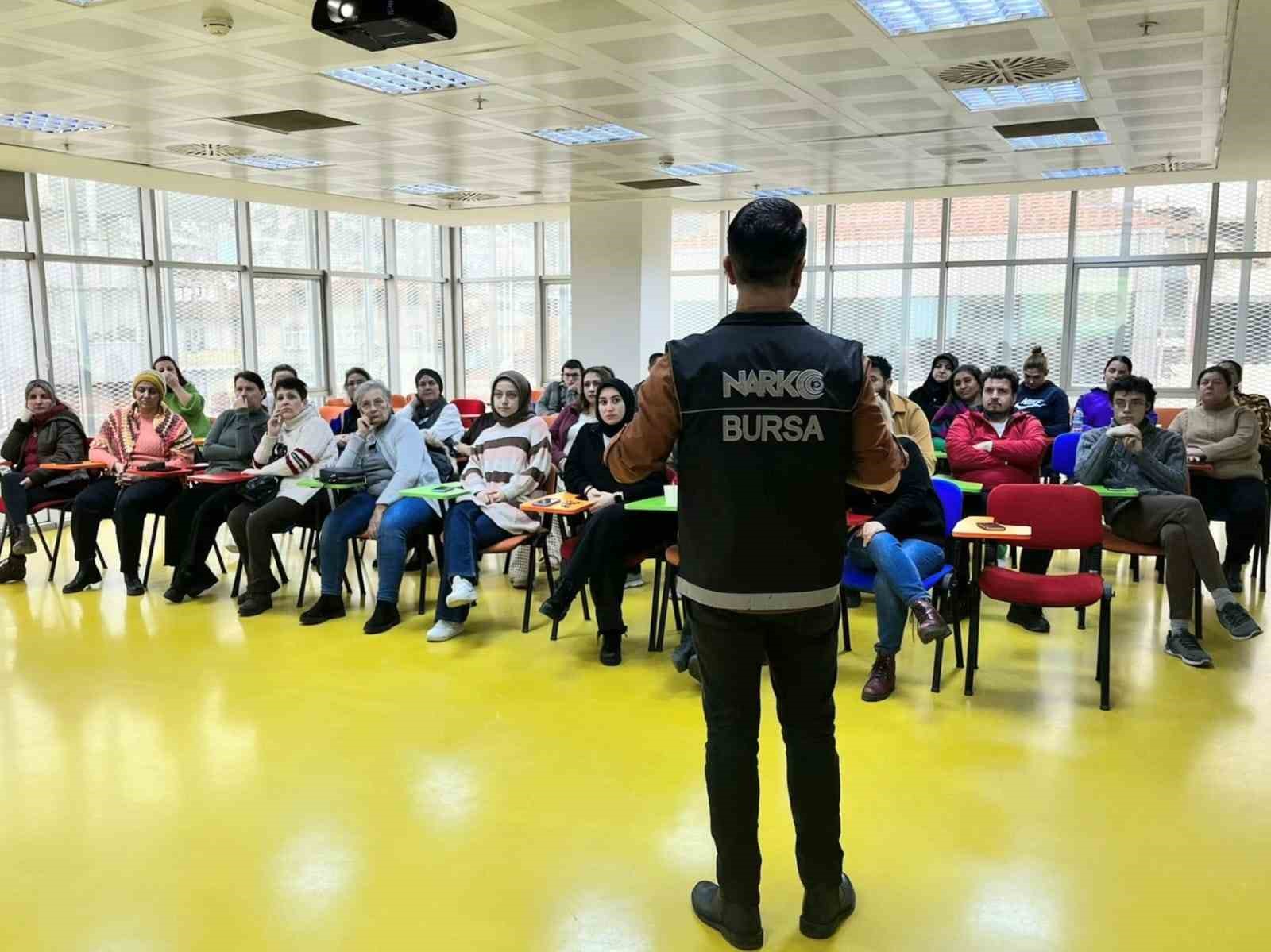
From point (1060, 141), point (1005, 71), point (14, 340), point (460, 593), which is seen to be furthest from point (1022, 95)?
point (14, 340)

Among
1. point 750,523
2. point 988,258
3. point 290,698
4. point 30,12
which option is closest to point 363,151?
point 30,12

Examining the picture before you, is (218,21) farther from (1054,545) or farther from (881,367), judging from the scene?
(1054,545)

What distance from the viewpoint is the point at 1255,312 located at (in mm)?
10539

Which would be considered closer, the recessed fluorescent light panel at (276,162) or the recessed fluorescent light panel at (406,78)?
the recessed fluorescent light panel at (406,78)

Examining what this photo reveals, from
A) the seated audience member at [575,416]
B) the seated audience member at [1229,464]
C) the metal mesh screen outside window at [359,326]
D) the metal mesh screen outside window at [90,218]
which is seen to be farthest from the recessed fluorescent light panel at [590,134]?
the metal mesh screen outside window at [359,326]

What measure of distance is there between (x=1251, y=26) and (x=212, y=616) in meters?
6.23

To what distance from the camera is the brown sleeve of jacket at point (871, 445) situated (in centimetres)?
238

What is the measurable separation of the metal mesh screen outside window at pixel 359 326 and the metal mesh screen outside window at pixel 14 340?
388 centimetres

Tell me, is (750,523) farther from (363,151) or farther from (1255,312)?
(1255,312)

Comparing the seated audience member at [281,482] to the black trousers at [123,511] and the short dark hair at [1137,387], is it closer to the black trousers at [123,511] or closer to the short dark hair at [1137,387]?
the black trousers at [123,511]

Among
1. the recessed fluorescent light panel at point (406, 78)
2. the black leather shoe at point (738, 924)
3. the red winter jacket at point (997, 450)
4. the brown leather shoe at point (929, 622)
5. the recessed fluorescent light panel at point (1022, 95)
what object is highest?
the recessed fluorescent light panel at point (1022, 95)

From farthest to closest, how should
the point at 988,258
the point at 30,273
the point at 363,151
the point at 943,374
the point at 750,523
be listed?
1. the point at 988,258
2. the point at 30,273
3. the point at 943,374
4. the point at 363,151
5. the point at 750,523

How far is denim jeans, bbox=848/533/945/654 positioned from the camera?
4305 mm

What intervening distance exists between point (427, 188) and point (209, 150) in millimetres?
2486
